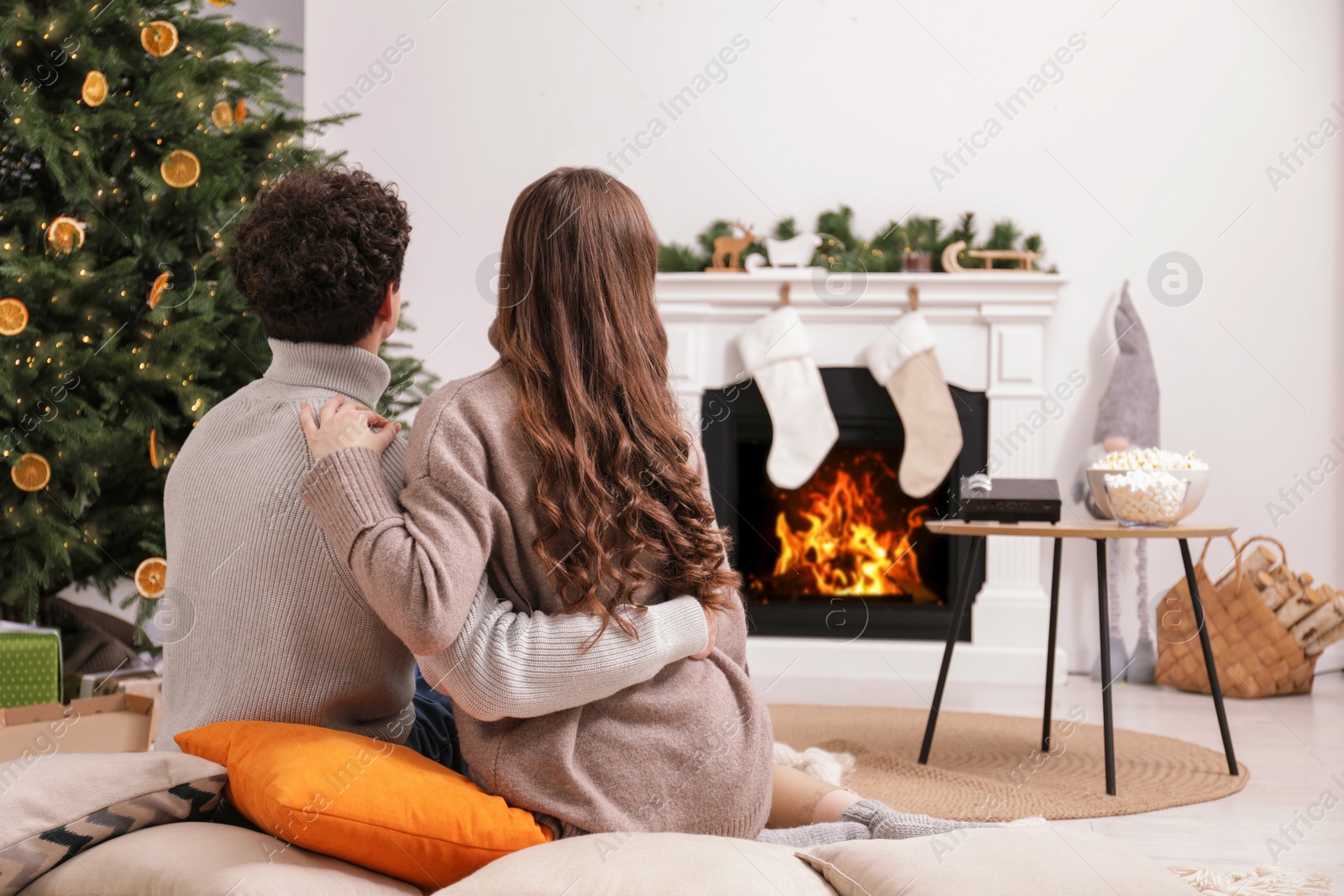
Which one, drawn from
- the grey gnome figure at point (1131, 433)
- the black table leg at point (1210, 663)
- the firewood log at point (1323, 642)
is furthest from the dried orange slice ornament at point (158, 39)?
the firewood log at point (1323, 642)

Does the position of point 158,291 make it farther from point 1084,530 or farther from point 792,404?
point 792,404

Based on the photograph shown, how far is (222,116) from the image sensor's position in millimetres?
2217

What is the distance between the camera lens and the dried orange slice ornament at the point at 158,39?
217cm

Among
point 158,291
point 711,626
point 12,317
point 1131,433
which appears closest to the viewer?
point 711,626

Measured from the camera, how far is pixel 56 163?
2029 millimetres

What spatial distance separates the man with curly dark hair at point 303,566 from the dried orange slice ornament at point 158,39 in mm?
1155

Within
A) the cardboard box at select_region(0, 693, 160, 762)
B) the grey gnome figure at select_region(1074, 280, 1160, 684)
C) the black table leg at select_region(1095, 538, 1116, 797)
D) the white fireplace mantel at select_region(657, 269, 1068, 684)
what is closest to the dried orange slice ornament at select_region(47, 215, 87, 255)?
the cardboard box at select_region(0, 693, 160, 762)

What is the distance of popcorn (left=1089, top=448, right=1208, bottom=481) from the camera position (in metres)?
2.38

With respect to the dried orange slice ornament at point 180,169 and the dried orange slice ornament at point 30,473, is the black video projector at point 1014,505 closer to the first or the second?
the dried orange slice ornament at point 180,169

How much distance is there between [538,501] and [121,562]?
4.88ft

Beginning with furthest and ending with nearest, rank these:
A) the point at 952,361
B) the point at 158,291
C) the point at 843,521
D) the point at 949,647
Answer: the point at 843,521 < the point at 952,361 < the point at 949,647 < the point at 158,291

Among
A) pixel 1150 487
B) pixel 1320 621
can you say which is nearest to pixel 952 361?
pixel 1320 621

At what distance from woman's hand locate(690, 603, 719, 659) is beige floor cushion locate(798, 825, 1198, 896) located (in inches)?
8.8

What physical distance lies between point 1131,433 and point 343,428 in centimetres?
316
